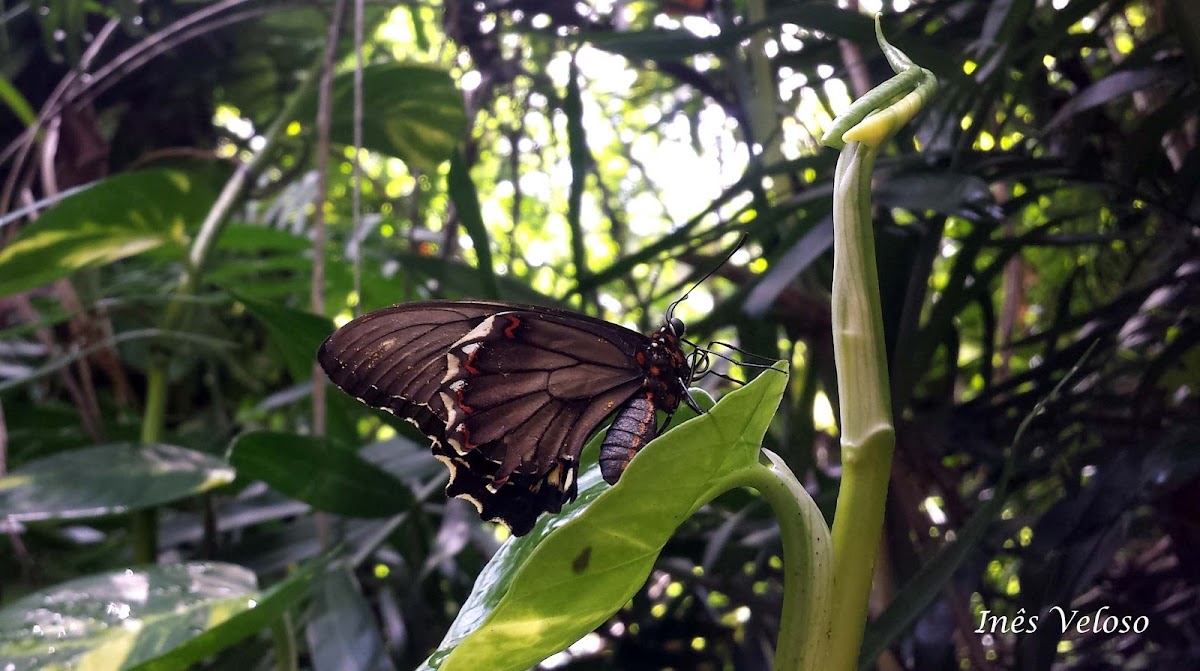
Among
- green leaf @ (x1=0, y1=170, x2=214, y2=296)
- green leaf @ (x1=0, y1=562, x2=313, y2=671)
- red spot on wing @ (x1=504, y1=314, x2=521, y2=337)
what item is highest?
green leaf @ (x1=0, y1=170, x2=214, y2=296)

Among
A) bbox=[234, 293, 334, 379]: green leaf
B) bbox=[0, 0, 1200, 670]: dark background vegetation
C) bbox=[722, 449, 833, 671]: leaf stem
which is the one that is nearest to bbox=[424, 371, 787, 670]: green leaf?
bbox=[722, 449, 833, 671]: leaf stem

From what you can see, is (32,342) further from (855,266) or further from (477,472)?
(855,266)

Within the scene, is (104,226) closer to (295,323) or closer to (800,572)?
(295,323)

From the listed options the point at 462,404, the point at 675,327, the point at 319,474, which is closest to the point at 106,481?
the point at 319,474

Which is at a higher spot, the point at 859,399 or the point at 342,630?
the point at 859,399

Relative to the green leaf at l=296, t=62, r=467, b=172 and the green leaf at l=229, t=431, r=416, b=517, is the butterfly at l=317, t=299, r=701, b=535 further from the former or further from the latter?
the green leaf at l=296, t=62, r=467, b=172

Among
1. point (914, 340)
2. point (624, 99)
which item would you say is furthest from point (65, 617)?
point (624, 99)

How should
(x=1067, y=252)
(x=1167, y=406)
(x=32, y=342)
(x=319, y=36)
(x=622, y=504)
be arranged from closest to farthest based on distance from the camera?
(x=622, y=504) → (x=1167, y=406) → (x=1067, y=252) → (x=32, y=342) → (x=319, y=36)
